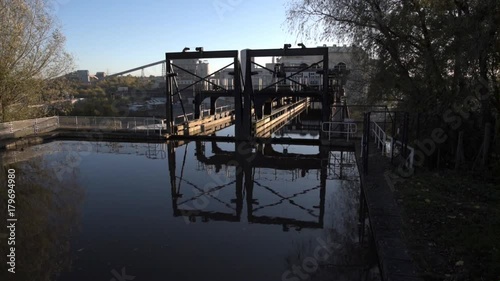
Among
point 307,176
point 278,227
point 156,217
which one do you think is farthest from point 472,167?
point 156,217

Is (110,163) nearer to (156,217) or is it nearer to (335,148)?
(156,217)

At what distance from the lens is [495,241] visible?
493cm

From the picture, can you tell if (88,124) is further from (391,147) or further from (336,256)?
(336,256)

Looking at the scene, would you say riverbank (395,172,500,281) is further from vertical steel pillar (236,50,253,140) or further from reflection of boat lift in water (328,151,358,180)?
vertical steel pillar (236,50,253,140)

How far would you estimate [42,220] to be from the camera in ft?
24.0

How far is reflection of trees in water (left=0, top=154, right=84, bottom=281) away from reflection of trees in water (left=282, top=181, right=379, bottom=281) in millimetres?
3604

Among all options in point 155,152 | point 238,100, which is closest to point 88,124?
point 155,152

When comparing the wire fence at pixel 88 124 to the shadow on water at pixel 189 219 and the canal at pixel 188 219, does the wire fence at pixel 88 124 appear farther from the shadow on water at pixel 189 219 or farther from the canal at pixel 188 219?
the shadow on water at pixel 189 219

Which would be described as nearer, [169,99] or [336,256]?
[336,256]

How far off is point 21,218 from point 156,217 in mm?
2823

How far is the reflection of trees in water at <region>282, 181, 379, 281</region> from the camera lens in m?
5.21

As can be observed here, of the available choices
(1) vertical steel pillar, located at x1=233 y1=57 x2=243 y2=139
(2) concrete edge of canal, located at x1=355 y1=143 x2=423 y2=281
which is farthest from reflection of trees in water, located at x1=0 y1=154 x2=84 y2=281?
(1) vertical steel pillar, located at x1=233 y1=57 x2=243 y2=139

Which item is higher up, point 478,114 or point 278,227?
point 478,114

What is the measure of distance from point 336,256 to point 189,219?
3169 mm
